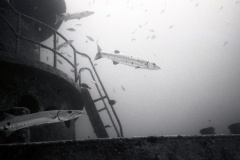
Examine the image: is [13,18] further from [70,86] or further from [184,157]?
[184,157]

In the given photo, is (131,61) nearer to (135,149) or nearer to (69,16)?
(135,149)

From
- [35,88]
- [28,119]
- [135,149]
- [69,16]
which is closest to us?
[135,149]

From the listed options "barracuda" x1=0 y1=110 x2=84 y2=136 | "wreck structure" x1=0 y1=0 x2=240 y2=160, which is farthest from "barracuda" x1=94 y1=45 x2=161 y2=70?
"barracuda" x1=0 y1=110 x2=84 y2=136

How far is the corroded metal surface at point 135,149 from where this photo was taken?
1.48m

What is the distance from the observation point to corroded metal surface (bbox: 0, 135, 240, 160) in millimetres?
1481

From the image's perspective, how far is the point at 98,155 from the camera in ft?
5.08

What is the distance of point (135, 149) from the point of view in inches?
63.9

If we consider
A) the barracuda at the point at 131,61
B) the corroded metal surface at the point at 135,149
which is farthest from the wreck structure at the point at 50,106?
the barracuda at the point at 131,61

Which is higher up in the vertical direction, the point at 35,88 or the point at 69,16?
the point at 69,16

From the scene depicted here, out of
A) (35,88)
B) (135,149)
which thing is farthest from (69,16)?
(135,149)

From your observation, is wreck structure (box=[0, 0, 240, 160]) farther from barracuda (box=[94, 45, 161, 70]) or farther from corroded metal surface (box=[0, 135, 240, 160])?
barracuda (box=[94, 45, 161, 70])

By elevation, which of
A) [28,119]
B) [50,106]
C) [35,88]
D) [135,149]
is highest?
[35,88]

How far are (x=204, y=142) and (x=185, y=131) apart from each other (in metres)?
72.4

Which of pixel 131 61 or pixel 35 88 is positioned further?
pixel 131 61
